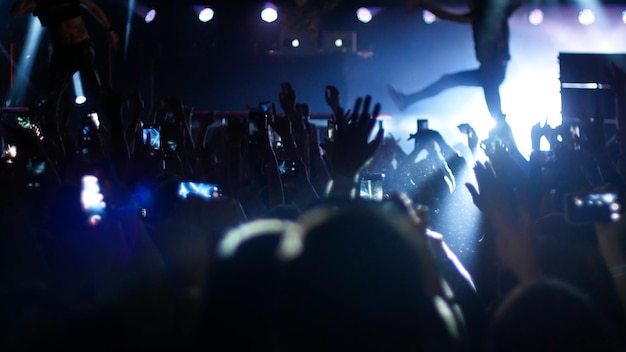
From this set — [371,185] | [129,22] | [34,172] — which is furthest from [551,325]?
[129,22]

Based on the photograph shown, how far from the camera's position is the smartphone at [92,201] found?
2051 mm

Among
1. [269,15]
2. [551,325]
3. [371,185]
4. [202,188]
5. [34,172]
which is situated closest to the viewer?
[551,325]

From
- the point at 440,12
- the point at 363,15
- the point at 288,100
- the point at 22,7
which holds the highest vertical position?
the point at 363,15

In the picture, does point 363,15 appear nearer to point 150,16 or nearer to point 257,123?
point 150,16

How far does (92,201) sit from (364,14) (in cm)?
1385

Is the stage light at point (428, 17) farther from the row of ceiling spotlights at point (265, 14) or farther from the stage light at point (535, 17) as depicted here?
the stage light at point (535, 17)

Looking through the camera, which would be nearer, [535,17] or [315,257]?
[315,257]

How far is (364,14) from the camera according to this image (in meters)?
15.4

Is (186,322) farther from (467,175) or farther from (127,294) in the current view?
(467,175)

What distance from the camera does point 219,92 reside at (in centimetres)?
1466

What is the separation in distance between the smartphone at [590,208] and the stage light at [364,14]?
543 inches

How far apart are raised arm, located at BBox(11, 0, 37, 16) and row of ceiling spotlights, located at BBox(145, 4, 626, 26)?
874 cm

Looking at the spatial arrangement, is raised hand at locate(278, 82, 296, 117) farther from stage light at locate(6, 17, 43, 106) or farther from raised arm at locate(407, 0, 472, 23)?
stage light at locate(6, 17, 43, 106)

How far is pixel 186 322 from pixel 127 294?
204 millimetres
